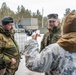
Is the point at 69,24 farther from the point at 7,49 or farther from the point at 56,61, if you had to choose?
the point at 7,49

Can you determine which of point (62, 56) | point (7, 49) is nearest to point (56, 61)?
point (62, 56)

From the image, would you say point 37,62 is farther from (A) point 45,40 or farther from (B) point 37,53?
(A) point 45,40

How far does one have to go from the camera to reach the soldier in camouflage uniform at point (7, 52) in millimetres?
4535

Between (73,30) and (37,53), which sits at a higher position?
(73,30)

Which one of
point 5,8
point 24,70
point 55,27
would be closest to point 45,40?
point 55,27

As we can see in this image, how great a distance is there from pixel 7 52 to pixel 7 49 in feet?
0.19

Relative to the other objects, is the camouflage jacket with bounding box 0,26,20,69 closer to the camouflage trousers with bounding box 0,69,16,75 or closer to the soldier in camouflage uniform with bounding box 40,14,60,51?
the camouflage trousers with bounding box 0,69,16,75

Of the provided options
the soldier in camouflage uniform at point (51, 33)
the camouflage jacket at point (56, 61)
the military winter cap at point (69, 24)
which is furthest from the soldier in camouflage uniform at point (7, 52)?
the military winter cap at point (69, 24)

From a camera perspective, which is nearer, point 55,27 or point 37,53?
point 37,53

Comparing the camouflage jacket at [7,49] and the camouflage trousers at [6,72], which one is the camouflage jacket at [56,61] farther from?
the camouflage trousers at [6,72]

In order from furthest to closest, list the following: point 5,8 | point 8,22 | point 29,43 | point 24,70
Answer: point 5,8, point 24,70, point 8,22, point 29,43

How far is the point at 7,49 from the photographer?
15.1 ft

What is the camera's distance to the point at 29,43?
2.59m

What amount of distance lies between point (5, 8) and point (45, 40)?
75.1m
